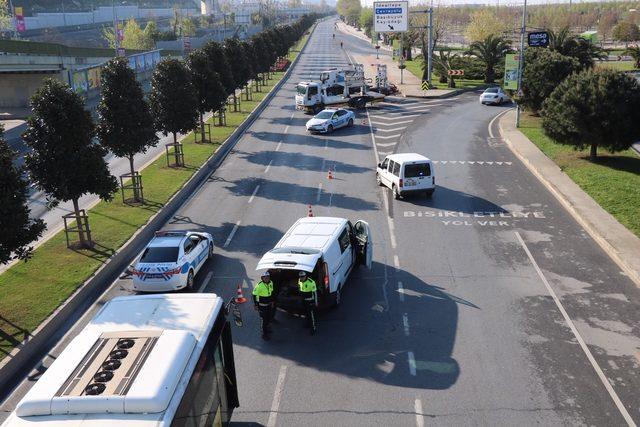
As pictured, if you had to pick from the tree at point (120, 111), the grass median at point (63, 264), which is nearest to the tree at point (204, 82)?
the grass median at point (63, 264)

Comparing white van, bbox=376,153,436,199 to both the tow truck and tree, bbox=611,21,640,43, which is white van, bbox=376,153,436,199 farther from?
tree, bbox=611,21,640,43

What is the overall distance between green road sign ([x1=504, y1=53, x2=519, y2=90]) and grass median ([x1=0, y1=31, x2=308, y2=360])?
23072 mm

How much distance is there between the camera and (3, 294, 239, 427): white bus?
22.6 ft

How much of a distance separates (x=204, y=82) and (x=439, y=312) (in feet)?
87.9

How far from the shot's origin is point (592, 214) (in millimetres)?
23609

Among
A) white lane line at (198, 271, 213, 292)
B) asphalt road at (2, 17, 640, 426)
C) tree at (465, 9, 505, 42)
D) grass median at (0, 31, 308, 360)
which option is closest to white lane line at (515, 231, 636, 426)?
asphalt road at (2, 17, 640, 426)

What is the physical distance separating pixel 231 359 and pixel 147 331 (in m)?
2.33

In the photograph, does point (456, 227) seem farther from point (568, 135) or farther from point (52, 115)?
point (52, 115)

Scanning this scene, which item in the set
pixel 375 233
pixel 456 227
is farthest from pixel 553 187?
pixel 375 233

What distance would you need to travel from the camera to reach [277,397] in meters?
12.5

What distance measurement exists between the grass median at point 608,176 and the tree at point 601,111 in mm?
1175

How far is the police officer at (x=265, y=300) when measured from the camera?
1448 centimetres

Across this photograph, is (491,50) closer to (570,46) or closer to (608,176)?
(570,46)

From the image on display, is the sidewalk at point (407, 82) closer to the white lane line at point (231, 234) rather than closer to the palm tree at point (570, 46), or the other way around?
the palm tree at point (570, 46)
